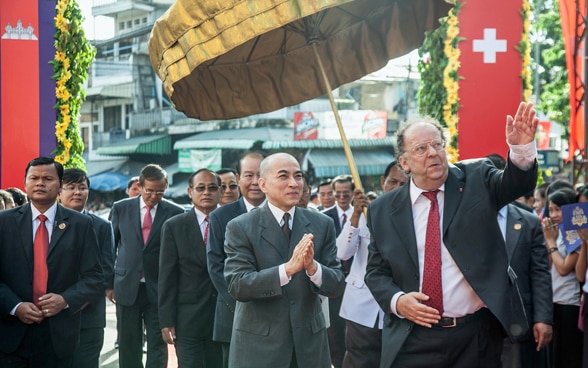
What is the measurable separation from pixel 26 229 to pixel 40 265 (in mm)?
305

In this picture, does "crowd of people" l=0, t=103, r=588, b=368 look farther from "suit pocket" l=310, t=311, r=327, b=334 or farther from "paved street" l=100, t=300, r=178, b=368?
"paved street" l=100, t=300, r=178, b=368

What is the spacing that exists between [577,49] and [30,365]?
9625mm

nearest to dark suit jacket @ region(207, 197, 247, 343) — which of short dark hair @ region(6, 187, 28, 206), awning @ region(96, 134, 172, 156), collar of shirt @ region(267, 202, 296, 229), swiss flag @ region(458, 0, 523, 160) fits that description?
collar of shirt @ region(267, 202, 296, 229)

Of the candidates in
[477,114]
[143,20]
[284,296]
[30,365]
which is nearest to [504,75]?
[477,114]

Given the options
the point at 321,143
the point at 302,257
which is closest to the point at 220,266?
the point at 302,257

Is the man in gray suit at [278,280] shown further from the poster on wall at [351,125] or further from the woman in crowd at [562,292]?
the poster on wall at [351,125]

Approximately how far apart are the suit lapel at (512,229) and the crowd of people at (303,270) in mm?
12

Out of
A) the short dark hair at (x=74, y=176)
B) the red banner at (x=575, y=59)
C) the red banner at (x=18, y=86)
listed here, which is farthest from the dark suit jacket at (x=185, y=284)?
the red banner at (x=575, y=59)

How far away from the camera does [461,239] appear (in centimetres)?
520

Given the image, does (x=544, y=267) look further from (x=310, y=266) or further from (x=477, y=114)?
(x=477, y=114)

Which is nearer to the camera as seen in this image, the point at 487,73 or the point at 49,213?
the point at 49,213

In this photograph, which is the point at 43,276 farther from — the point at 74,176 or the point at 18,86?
the point at 18,86

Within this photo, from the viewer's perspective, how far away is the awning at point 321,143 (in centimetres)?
3741

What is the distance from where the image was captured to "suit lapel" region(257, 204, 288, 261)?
5938 millimetres
